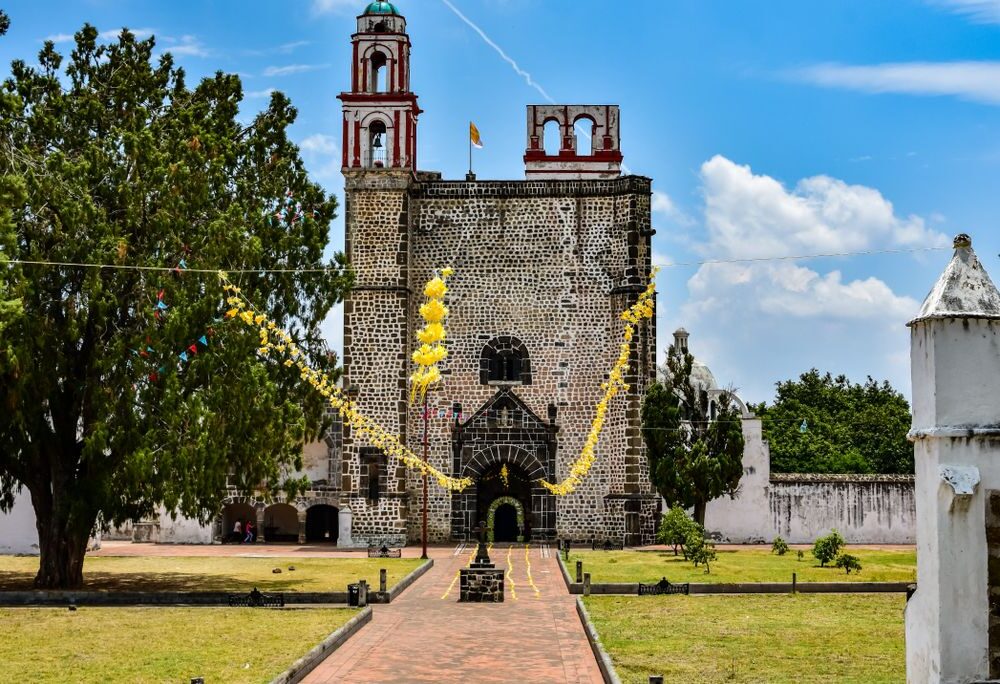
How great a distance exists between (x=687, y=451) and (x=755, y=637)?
19289mm

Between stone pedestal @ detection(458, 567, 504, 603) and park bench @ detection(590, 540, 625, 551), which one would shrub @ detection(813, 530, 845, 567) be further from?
stone pedestal @ detection(458, 567, 504, 603)

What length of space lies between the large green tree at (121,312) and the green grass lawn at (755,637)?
300 inches

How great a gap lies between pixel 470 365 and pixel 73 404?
16015 millimetres

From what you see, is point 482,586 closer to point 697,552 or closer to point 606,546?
point 697,552

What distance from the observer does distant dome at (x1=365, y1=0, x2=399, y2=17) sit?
3844 cm

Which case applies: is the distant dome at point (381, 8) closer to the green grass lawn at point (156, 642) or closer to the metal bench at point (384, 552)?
the metal bench at point (384, 552)

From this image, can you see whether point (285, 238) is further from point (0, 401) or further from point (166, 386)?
point (0, 401)

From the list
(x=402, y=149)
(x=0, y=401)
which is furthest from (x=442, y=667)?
(x=402, y=149)

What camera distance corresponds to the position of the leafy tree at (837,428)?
176 ft

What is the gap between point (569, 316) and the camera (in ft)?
124

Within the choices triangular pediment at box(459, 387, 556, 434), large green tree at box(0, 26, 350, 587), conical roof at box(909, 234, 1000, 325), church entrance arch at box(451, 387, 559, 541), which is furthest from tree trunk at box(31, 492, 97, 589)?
conical roof at box(909, 234, 1000, 325)

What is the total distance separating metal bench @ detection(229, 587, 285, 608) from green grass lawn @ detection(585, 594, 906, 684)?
17.2ft

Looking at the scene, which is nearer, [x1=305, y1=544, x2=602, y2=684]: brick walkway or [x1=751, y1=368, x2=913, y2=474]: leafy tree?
[x1=305, y1=544, x2=602, y2=684]: brick walkway

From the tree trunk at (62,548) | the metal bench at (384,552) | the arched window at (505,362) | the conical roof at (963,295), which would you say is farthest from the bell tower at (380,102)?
the conical roof at (963,295)
